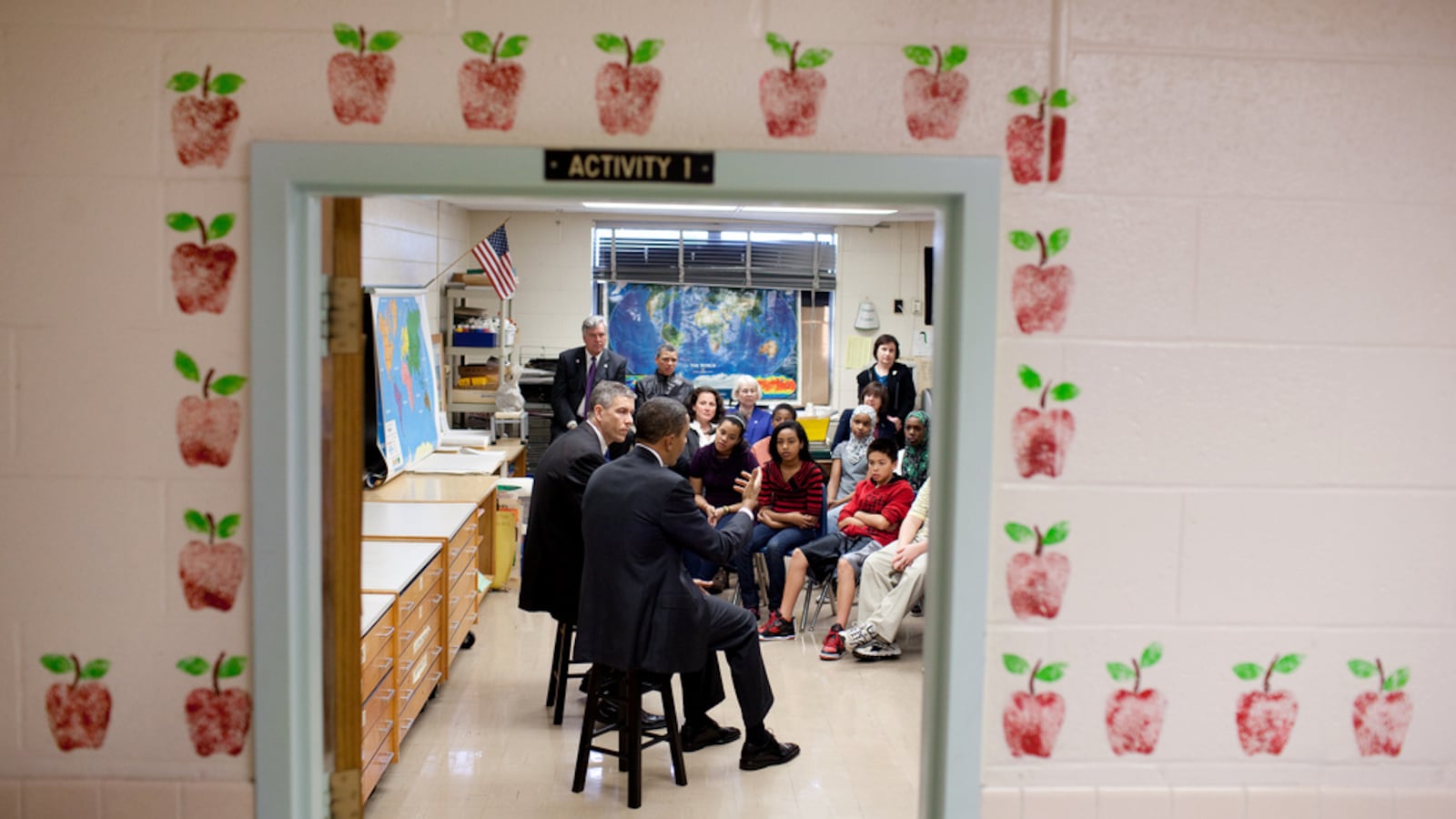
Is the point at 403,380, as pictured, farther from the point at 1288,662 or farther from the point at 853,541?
the point at 1288,662

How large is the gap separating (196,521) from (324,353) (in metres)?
0.44

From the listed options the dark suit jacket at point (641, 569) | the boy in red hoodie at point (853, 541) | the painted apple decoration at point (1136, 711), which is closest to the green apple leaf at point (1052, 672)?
the painted apple decoration at point (1136, 711)

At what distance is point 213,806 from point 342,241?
1264mm

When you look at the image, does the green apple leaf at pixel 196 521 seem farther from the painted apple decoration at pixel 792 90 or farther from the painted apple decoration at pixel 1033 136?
the painted apple decoration at pixel 1033 136

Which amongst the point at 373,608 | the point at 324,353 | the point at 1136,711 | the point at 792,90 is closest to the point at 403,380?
the point at 373,608

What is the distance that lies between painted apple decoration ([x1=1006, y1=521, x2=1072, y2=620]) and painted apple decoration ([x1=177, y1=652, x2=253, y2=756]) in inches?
66.0

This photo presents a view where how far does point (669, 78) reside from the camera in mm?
2732

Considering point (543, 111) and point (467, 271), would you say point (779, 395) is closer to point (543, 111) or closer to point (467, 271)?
point (467, 271)

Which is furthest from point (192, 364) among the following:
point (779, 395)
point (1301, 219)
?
point (779, 395)

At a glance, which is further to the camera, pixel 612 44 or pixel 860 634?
pixel 860 634

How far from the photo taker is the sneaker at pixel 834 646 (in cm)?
718

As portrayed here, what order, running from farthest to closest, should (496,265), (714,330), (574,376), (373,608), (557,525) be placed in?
(714,330)
(496,265)
(574,376)
(557,525)
(373,608)

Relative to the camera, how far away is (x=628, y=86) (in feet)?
8.95

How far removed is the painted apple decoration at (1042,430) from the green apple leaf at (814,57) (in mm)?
779
